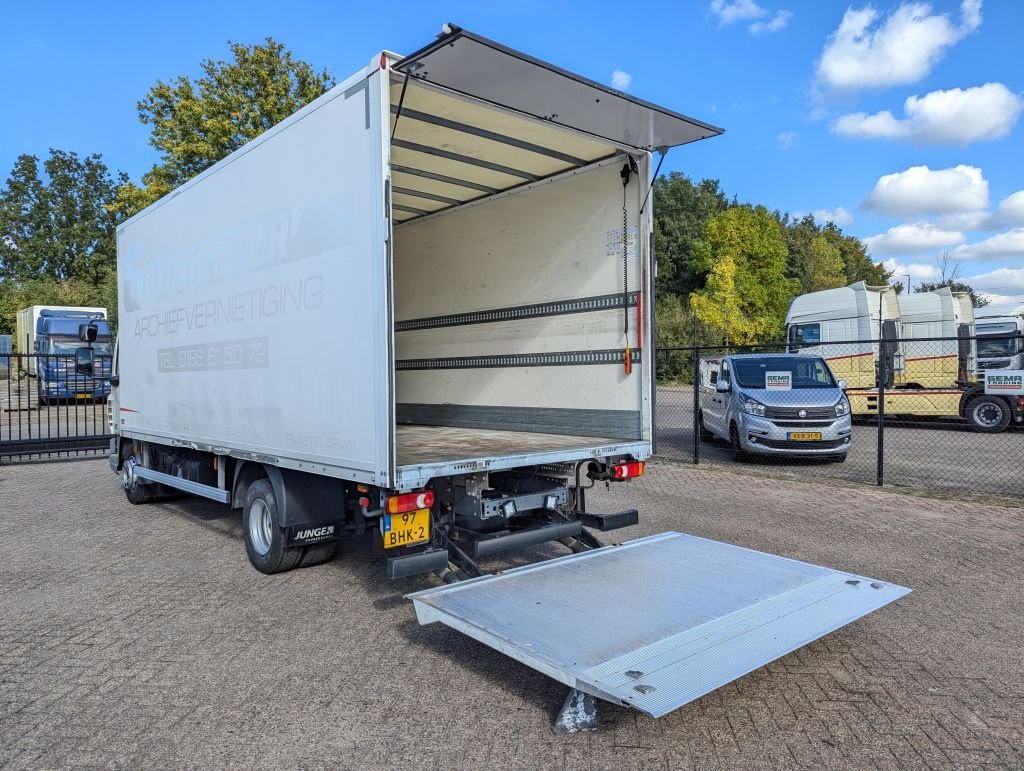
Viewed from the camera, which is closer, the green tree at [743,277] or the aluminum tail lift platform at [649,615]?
the aluminum tail lift platform at [649,615]

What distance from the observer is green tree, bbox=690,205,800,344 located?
37.5 m

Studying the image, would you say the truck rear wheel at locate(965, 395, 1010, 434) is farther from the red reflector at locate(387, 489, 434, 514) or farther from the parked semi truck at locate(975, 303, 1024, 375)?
the red reflector at locate(387, 489, 434, 514)

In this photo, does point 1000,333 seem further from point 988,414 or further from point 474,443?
point 474,443

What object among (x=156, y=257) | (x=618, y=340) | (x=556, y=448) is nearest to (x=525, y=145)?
(x=618, y=340)

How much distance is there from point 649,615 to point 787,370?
29.0ft

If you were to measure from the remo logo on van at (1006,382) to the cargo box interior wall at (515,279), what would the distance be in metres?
10.8

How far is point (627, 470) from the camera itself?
538 centimetres

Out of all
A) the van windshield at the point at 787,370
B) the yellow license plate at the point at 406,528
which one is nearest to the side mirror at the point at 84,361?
the yellow license plate at the point at 406,528

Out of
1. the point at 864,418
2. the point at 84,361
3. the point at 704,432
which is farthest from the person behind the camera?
the point at 864,418

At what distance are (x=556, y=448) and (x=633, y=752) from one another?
7.84ft

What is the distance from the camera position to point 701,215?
154 ft

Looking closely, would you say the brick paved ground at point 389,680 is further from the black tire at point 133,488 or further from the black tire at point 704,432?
the black tire at point 704,432

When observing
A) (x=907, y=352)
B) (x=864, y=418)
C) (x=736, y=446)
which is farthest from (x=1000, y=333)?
(x=736, y=446)

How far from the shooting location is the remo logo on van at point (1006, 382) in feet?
42.1
